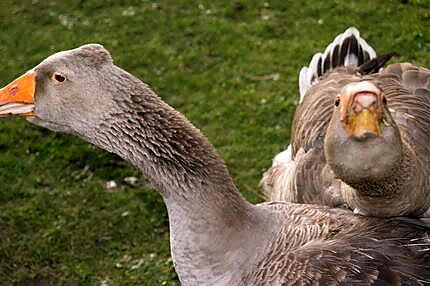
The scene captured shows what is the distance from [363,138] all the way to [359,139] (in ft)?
0.06

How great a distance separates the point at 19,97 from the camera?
3.22 meters

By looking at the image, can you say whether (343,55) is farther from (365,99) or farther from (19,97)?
(19,97)

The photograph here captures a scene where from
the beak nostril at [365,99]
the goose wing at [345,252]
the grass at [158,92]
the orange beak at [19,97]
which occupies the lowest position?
the grass at [158,92]

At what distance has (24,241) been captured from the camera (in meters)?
5.70

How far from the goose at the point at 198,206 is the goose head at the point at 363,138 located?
0.40 metres

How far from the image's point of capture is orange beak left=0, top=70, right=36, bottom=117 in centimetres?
322

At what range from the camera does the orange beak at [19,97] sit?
3.22 meters

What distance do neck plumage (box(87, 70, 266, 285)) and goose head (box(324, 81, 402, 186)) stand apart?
56cm

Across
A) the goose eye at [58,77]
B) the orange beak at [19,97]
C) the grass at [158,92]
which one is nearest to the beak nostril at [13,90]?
the orange beak at [19,97]

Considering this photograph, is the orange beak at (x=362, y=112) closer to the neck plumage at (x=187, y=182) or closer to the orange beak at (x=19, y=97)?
the neck plumage at (x=187, y=182)

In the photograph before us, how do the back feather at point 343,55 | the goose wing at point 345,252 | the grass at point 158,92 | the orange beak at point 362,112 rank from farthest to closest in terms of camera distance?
the grass at point 158,92 < the back feather at point 343,55 < the goose wing at point 345,252 < the orange beak at point 362,112

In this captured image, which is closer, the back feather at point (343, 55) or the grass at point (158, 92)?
the back feather at point (343, 55)

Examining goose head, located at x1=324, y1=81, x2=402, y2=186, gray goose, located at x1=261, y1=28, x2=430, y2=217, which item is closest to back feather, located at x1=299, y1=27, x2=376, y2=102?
gray goose, located at x1=261, y1=28, x2=430, y2=217

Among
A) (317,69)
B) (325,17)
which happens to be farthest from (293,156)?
(325,17)
